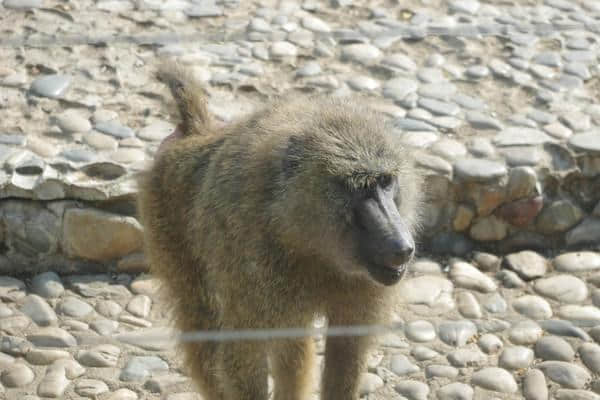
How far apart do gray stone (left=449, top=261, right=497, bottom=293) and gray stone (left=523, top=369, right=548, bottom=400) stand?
2.81ft

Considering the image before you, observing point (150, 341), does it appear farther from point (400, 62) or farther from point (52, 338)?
point (400, 62)

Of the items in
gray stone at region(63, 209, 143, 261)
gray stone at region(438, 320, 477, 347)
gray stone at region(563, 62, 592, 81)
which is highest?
gray stone at region(563, 62, 592, 81)

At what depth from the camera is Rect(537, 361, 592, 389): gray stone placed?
16.4ft

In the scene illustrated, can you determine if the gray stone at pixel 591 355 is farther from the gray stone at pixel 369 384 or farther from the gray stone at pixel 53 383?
the gray stone at pixel 53 383

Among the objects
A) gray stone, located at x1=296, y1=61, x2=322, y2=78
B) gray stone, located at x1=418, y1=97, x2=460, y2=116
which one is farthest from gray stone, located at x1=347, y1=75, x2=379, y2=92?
gray stone, located at x1=418, y1=97, x2=460, y2=116

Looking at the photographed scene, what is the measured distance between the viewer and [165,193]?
443cm

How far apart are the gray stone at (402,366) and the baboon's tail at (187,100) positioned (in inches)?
65.1

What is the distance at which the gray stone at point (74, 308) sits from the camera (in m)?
5.45

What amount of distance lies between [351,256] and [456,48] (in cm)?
444

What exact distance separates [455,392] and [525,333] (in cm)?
72

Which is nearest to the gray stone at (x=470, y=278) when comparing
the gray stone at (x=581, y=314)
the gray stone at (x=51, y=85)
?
the gray stone at (x=581, y=314)

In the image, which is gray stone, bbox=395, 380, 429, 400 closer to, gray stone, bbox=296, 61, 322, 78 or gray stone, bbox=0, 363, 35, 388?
gray stone, bbox=0, 363, 35, 388

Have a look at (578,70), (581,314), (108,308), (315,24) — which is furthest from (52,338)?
(578,70)

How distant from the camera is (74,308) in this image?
549 centimetres
